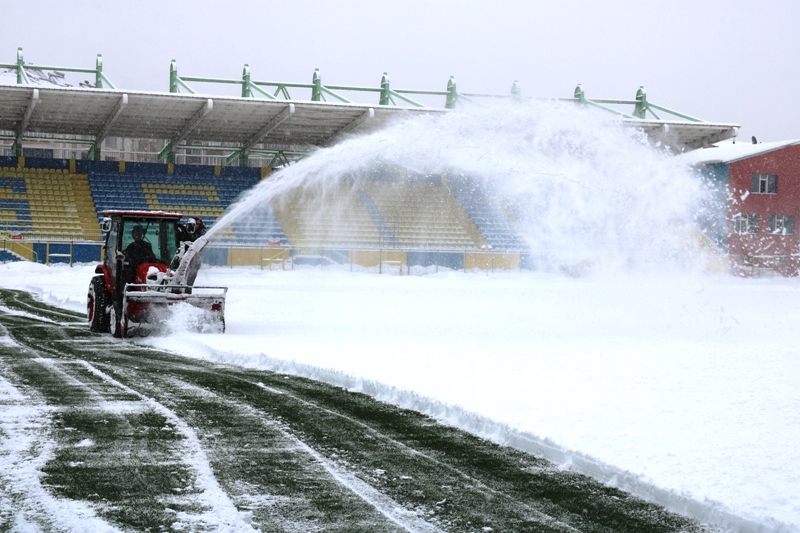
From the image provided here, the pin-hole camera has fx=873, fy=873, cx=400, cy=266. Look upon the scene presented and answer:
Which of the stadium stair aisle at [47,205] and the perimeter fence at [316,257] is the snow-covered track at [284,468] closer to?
the perimeter fence at [316,257]

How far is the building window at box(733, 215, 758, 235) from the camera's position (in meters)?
40.2

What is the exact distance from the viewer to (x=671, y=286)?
933 inches

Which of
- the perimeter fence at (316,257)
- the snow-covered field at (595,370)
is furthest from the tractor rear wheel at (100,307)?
the perimeter fence at (316,257)

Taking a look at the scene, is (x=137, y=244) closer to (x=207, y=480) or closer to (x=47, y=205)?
(x=207, y=480)

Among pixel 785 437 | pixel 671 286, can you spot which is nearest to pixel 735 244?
pixel 671 286

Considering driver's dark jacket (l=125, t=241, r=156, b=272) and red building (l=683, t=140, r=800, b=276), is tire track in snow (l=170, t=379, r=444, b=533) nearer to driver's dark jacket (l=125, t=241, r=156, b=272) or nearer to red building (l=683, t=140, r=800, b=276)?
driver's dark jacket (l=125, t=241, r=156, b=272)

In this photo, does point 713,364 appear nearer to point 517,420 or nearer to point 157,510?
point 517,420

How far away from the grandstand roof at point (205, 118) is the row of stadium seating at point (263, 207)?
5.49 feet

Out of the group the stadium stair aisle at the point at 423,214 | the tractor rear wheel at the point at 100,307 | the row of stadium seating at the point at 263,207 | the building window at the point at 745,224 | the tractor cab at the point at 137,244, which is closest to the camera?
the tractor cab at the point at 137,244

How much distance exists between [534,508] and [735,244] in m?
37.3

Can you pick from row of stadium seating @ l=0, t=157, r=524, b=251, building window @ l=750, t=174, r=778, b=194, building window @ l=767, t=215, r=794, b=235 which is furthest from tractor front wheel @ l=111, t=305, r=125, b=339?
building window @ l=750, t=174, r=778, b=194

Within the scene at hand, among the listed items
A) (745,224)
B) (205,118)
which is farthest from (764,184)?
(205,118)

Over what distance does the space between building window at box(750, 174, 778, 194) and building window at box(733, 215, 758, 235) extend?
1602mm

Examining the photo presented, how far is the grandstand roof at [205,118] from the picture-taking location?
31.2m
